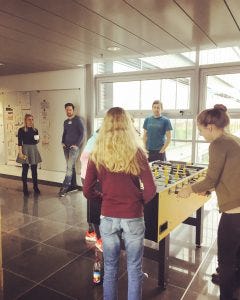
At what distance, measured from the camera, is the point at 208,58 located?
188 inches

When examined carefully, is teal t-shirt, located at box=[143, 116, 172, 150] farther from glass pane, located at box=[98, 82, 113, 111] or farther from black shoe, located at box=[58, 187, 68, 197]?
black shoe, located at box=[58, 187, 68, 197]

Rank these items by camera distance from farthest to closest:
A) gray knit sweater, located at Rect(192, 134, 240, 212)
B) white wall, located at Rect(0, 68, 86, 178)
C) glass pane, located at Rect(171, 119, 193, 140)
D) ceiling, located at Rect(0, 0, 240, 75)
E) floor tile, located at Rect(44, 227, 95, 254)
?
white wall, located at Rect(0, 68, 86, 178) < glass pane, located at Rect(171, 119, 193, 140) < floor tile, located at Rect(44, 227, 95, 254) < ceiling, located at Rect(0, 0, 240, 75) < gray knit sweater, located at Rect(192, 134, 240, 212)

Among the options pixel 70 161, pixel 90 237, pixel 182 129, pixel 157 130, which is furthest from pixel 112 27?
pixel 70 161

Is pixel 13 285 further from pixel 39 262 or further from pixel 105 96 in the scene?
pixel 105 96

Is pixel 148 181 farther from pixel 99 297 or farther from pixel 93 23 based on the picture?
pixel 93 23

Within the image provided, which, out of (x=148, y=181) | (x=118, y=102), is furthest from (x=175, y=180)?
(x=118, y=102)

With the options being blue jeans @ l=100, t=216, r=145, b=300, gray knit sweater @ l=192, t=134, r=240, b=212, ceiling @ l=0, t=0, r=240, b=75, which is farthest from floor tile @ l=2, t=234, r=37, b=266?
ceiling @ l=0, t=0, r=240, b=75

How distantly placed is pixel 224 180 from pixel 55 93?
15.8 feet

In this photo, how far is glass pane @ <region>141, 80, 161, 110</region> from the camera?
533 centimetres

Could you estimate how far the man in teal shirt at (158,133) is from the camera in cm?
473

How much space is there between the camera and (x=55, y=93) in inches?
239

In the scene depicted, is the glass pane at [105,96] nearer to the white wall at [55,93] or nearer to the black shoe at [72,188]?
the white wall at [55,93]

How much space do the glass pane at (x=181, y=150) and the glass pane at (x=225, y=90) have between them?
810 millimetres

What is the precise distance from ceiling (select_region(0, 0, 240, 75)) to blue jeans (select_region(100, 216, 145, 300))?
184cm
